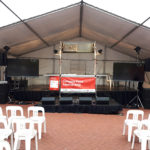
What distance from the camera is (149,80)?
12336 millimetres

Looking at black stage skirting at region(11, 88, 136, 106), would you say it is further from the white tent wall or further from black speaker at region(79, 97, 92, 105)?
the white tent wall

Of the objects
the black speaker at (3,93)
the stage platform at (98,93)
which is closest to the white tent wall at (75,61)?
the stage platform at (98,93)

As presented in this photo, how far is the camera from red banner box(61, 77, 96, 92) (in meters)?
7.11

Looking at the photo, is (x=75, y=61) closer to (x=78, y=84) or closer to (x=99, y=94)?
(x=99, y=94)

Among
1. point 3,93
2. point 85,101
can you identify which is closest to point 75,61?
point 3,93

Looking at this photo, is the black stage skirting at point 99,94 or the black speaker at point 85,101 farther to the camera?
the black stage skirting at point 99,94

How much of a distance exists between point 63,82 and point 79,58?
25.3 feet

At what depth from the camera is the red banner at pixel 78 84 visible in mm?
7113

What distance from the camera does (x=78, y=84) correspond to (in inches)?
281

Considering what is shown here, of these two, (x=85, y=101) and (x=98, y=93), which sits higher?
(x=98, y=93)

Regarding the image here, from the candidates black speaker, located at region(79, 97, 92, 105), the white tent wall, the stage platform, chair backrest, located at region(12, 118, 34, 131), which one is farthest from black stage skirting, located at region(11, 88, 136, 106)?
chair backrest, located at region(12, 118, 34, 131)

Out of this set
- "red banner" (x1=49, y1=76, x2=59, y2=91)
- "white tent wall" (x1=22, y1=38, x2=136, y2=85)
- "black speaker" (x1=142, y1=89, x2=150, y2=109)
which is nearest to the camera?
"red banner" (x1=49, y1=76, x2=59, y2=91)

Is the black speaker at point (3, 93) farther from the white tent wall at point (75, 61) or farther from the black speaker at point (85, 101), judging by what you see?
the white tent wall at point (75, 61)

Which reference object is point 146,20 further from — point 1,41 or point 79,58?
point 79,58
